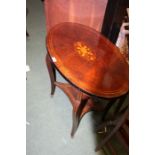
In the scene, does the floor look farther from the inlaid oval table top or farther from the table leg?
the inlaid oval table top

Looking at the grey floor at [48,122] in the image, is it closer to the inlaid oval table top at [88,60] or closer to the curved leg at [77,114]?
the curved leg at [77,114]

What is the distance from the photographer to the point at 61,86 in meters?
1.67

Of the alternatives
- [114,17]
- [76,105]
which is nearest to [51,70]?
[76,105]

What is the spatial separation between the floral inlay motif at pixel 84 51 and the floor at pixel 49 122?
0.51 metres

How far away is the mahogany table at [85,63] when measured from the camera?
4.07 ft

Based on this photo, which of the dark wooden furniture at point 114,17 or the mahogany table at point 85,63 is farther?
the dark wooden furniture at point 114,17

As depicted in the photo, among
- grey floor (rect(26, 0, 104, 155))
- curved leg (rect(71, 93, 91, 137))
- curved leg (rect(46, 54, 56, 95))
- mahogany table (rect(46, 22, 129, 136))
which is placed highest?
mahogany table (rect(46, 22, 129, 136))

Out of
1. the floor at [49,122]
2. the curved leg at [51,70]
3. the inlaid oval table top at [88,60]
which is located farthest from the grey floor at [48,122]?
the inlaid oval table top at [88,60]

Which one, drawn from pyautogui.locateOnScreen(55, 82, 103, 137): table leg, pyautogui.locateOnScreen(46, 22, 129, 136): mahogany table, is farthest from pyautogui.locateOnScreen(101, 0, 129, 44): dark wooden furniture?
pyautogui.locateOnScreen(55, 82, 103, 137): table leg

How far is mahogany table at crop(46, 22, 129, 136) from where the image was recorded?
124 centimetres

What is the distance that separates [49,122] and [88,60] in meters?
0.56

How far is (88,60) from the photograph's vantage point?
4.49 feet
